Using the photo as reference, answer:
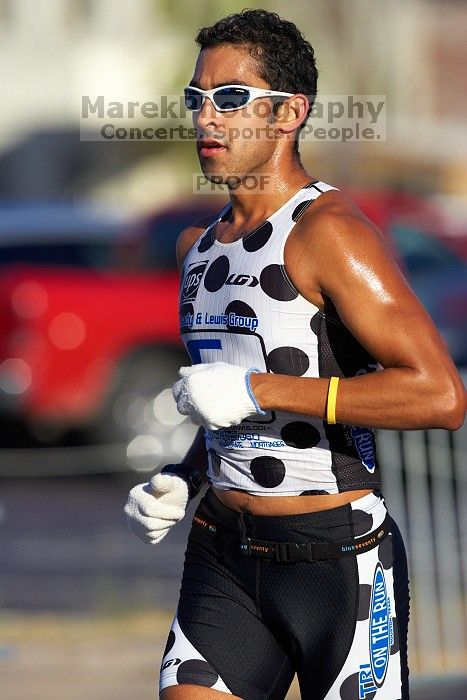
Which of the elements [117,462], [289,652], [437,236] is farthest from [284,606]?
[437,236]

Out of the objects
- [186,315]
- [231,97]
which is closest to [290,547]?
[186,315]

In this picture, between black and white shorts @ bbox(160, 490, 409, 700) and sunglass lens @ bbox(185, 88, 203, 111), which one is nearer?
black and white shorts @ bbox(160, 490, 409, 700)

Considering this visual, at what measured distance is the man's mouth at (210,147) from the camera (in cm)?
348

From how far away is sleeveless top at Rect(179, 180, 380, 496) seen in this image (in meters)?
3.25

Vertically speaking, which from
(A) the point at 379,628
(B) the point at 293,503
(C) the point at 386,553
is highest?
(B) the point at 293,503

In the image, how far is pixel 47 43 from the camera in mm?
27203

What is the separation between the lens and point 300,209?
3322 mm

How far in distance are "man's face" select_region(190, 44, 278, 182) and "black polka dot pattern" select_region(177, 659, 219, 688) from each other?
3.97ft

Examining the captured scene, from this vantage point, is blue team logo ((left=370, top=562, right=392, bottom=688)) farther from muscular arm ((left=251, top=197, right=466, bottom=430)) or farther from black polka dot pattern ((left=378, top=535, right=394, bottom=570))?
muscular arm ((left=251, top=197, right=466, bottom=430))

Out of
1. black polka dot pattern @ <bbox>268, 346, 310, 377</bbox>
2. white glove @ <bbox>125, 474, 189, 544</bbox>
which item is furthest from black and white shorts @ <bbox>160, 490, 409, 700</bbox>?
black polka dot pattern @ <bbox>268, 346, 310, 377</bbox>

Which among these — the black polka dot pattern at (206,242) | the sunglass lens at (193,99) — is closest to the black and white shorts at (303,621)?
the black polka dot pattern at (206,242)

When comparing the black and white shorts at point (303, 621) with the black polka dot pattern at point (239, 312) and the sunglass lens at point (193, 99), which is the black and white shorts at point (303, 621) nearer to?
the black polka dot pattern at point (239, 312)

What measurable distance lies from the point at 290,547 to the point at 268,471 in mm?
190

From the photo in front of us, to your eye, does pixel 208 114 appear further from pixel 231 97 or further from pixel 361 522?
pixel 361 522
